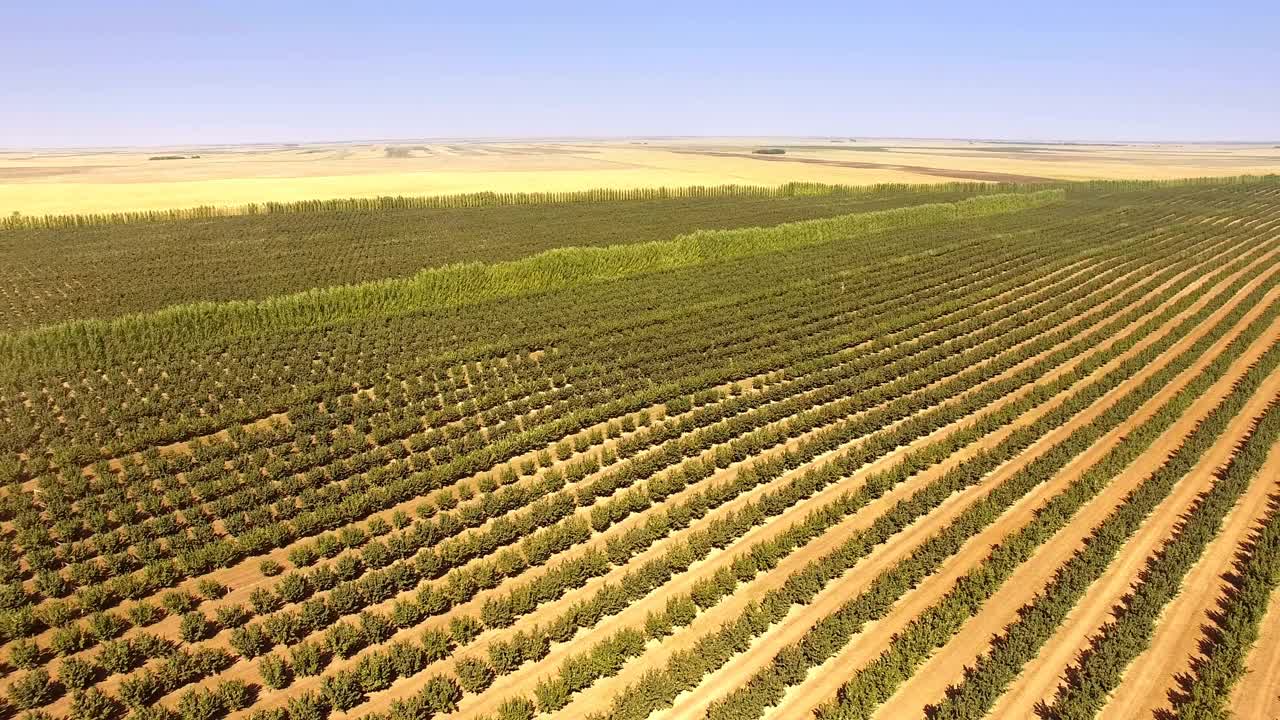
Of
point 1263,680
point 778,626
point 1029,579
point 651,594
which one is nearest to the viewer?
point 1263,680

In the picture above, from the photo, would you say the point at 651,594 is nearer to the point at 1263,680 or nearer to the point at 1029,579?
the point at 1029,579

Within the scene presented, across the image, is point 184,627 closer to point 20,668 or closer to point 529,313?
point 20,668

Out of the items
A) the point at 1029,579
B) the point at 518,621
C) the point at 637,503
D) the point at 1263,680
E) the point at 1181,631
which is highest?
the point at 637,503

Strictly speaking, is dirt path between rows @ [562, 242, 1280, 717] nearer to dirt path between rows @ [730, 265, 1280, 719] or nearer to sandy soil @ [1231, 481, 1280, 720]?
dirt path between rows @ [730, 265, 1280, 719]

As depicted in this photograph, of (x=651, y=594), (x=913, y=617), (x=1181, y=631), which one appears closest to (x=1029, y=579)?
(x=1181, y=631)

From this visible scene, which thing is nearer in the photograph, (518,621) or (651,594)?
(518,621)

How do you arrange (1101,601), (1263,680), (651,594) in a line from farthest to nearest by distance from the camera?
(651,594), (1101,601), (1263,680)

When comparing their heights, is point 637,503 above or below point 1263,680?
above

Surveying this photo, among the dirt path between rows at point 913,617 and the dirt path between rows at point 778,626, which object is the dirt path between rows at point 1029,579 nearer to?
the dirt path between rows at point 913,617
